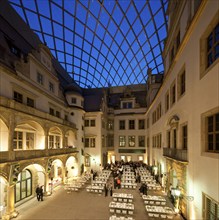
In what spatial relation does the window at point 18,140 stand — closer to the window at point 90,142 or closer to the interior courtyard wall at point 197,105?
the interior courtyard wall at point 197,105

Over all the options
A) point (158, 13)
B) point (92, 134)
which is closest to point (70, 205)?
point (92, 134)

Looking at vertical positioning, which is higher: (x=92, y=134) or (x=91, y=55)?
(x=91, y=55)

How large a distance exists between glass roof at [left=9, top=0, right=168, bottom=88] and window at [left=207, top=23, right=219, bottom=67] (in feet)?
69.4

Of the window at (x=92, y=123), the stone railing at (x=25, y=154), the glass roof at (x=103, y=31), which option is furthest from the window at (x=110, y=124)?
the stone railing at (x=25, y=154)

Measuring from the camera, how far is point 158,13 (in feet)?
93.6

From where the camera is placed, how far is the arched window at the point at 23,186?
18383mm

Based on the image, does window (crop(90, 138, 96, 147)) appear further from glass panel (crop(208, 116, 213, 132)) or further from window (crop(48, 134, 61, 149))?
glass panel (crop(208, 116, 213, 132))

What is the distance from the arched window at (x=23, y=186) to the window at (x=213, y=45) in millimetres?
20632

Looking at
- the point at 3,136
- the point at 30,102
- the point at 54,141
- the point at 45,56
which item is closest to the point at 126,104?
the point at 54,141

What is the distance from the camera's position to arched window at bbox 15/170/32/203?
724 inches

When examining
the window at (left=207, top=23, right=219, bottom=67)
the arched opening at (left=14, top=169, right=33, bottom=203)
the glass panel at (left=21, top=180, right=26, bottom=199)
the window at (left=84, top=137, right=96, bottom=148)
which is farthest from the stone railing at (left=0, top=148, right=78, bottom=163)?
the window at (left=207, top=23, right=219, bottom=67)

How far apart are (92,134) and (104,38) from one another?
2049 cm

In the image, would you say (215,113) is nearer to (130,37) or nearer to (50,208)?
(50,208)

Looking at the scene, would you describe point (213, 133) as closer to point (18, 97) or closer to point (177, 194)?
point (177, 194)
